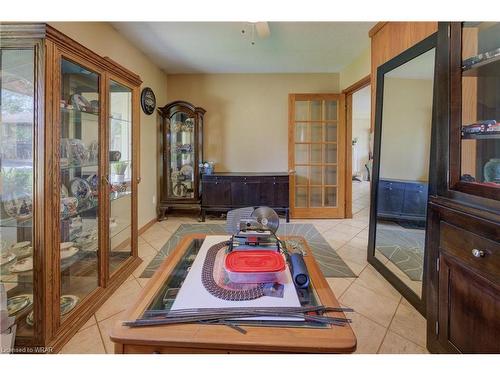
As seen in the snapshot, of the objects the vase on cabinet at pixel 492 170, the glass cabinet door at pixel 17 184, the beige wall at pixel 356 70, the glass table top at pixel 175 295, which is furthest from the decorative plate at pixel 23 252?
the beige wall at pixel 356 70

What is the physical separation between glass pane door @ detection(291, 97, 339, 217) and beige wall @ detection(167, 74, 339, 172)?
0.24 m

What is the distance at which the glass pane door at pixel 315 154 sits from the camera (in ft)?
14.4

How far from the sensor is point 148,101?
3771 mm

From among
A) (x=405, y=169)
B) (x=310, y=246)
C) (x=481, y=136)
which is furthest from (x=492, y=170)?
(x=310, y=246)

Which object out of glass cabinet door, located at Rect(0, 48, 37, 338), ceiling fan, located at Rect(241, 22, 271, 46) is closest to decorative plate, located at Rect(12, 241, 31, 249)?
glass cabinet door, located at Rect(0, 48, 37, 338)

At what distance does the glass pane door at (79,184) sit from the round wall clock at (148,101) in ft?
6.01

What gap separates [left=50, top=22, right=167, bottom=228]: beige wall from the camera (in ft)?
8.13

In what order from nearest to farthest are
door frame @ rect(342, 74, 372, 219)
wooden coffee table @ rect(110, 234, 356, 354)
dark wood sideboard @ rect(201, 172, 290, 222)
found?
wooden coffee table @ rect(110, 234, 356, 354)
dark wood sideboard @ rect(201, 172, 290, 222)
door frame @ rect(342, 74, 372, 219)

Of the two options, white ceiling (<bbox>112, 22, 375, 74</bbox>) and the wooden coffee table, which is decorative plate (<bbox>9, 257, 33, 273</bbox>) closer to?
the wooden coffee table

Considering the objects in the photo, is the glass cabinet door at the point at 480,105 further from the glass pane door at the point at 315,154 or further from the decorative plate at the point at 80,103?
the glass pane door at the point at 315,154

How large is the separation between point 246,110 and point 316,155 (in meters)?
1.45

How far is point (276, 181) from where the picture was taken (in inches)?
161
